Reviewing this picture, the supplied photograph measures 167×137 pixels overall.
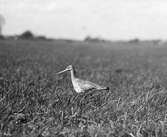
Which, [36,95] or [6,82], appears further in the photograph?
[6,82]

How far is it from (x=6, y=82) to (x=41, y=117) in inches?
104

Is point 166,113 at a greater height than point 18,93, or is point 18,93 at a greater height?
point 18,93

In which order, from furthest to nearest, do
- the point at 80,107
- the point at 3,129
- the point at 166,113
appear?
the point at 166,113, the point at 80,107, the point at 3,129

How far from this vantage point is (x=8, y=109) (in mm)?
5133

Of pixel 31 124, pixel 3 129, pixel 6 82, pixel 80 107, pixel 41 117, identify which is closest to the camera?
pixel 3 129

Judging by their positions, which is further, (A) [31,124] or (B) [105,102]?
(B) [105,102]

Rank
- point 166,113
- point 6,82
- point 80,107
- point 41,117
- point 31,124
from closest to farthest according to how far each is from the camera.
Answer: point 31,124 < point 41,117 < point 80,107 < point 166,113 < point 6,82

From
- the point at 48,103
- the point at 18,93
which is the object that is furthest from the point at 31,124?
the point at 18,93

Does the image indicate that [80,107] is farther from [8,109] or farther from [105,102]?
[8,109]

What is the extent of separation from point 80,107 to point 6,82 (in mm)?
2443

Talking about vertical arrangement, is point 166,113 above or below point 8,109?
below

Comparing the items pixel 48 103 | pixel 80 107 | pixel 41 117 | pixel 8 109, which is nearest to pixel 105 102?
pixel 80 107

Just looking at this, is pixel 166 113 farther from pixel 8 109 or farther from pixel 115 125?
pixel 8 109

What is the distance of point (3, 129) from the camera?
4680 millimetres
